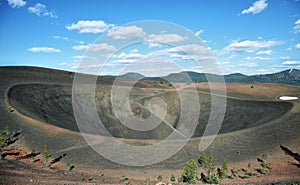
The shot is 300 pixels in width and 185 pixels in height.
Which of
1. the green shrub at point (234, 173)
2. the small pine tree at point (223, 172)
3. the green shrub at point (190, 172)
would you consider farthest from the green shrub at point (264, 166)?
the green shrub at point (190, 172)

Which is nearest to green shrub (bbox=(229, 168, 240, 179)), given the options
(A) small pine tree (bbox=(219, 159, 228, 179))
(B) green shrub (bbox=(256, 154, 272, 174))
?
(A) small pine tree (bbox=(219, 159, 228, 179))

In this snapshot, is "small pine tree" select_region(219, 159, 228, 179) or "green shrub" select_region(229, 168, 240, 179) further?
"green shrub" select_region(229, 168, 240, 179)

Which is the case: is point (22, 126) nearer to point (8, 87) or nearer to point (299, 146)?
point (8, 87)

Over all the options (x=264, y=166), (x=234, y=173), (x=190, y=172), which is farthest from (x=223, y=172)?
(x=264, y=166)

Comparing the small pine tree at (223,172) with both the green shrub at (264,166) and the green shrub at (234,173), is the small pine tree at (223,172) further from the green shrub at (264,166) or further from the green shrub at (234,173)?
the green shrub at (264,166)

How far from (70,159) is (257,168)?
2410 cm

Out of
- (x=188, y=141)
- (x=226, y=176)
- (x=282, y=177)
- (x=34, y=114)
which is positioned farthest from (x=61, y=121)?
(x=282, y=177)

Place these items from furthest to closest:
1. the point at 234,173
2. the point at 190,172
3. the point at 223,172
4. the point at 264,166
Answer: the point at 264,166 < the point at 234,173 < the point at 223,172 < the point at 190,172

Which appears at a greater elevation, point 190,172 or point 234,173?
point 190,172

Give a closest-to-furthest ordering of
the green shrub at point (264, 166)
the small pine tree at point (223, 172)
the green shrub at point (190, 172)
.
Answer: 1. the green shrub at point (190, 172)
2. the small pine tree at point (223, 172)
3. the green shrub at point (264, 166)

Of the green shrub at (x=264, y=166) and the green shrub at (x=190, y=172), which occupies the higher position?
the green shrub at (x=190, y=172)

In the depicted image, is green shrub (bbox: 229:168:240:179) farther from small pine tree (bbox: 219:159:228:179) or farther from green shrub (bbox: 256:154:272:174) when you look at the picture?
green shrub (bbox: 256:154:272:174)

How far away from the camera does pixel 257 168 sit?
30.9m

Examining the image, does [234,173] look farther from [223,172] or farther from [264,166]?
[264,166]
